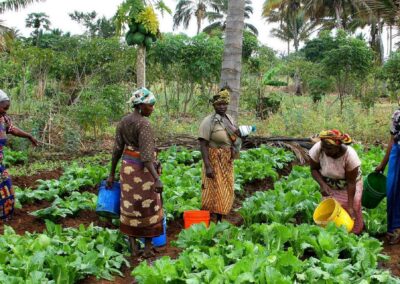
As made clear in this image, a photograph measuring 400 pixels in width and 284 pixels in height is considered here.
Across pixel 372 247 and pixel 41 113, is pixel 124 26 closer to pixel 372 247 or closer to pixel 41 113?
pixel 41 113

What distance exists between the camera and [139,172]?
14.6 feet

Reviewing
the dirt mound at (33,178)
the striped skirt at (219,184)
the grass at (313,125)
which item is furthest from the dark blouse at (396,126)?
the grass at (313,125)

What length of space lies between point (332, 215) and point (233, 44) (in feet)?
15.5

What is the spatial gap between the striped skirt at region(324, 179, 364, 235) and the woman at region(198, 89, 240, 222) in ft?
3.90

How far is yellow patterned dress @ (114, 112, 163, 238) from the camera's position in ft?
14.4

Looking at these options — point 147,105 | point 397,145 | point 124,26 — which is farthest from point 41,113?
point 397,145

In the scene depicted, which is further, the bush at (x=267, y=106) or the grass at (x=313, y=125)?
the bush at (x=267, y=106)

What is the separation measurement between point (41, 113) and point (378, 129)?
26.3ft

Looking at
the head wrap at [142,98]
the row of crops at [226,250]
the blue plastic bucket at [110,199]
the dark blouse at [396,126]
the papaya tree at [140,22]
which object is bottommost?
the row of crops at [226,250]

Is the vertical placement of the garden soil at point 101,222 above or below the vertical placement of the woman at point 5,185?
below

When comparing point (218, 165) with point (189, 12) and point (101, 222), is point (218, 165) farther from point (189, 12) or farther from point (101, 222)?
point (189, 12)

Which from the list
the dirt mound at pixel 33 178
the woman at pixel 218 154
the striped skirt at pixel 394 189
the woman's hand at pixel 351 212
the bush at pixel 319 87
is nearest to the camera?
the woman's hand at pixel 351 212

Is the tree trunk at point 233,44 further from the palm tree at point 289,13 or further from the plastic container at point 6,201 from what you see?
the palm tree at point 289,13

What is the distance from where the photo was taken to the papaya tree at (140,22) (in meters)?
11.4
